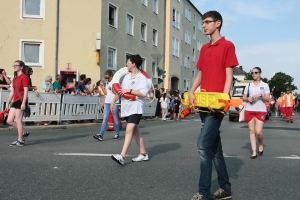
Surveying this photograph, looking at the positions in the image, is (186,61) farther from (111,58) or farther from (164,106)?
(164,106)

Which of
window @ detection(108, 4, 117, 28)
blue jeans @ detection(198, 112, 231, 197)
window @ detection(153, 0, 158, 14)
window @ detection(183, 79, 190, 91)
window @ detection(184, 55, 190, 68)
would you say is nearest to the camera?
blue jeans @ detection(198, 112, 231, 197)

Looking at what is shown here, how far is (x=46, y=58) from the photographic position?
23375mm

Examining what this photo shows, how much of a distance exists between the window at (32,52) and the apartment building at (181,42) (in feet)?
55.3

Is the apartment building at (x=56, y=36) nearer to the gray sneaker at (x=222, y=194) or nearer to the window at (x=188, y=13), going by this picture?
the gray sneaker at (x=222, y=194)

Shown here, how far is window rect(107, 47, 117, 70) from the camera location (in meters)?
25.7

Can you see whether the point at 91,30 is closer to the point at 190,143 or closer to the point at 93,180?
the point at 190,143

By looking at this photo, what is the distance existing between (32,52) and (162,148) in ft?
57.0

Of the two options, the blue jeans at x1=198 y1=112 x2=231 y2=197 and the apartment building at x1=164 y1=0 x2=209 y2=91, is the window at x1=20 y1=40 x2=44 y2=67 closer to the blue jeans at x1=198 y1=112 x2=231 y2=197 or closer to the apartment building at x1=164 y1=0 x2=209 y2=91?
the apartment building at x1=164 y1=0 x2=209 y2=91

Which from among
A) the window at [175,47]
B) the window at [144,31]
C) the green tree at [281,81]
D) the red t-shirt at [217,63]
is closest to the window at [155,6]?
the window at [144,31]

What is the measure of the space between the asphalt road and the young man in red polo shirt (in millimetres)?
434

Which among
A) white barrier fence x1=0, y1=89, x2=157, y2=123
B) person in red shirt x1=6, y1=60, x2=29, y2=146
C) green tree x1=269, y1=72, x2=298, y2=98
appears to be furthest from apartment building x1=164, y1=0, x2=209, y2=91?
green tree x1=269, y1=72, x2=298, y2=98

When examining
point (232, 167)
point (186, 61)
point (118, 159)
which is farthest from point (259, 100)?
point (186, 61)

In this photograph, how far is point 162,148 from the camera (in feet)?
27.9

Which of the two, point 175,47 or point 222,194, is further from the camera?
point 175,47
